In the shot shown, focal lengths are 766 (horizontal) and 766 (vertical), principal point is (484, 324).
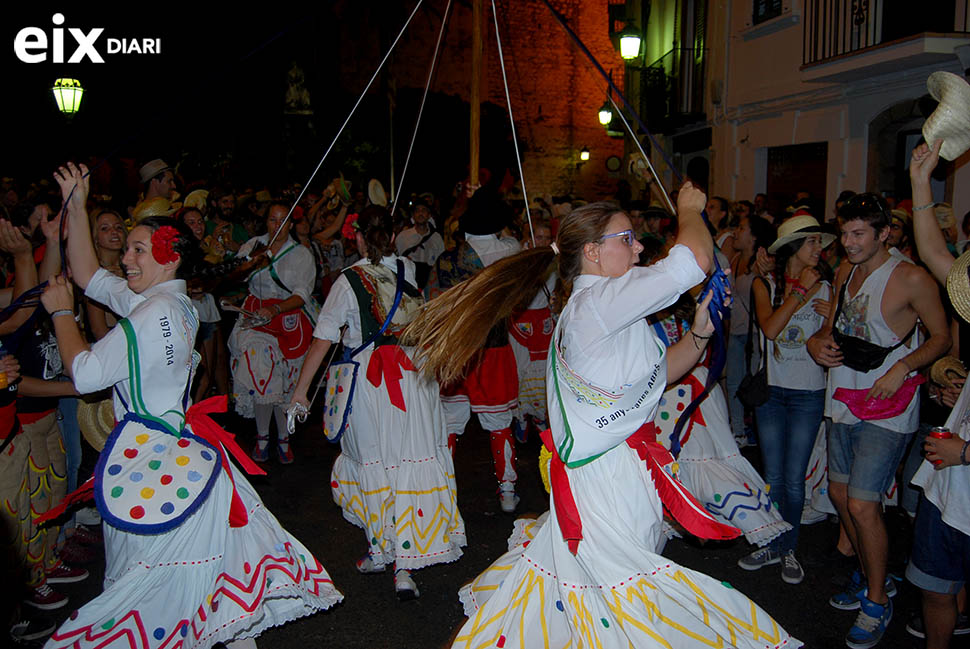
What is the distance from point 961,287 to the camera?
3.04m

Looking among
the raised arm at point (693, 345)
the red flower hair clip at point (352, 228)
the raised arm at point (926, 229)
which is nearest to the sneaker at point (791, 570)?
the raised arm at point (926, 229)

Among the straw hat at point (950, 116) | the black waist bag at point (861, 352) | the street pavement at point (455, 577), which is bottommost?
the street pavement at point (455, 577)

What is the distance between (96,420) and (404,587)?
2.24m

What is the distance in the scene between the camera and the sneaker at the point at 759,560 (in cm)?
475

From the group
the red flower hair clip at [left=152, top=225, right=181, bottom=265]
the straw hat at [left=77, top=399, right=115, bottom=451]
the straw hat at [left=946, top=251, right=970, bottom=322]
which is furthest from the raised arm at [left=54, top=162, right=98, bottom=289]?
the straw hat at [left=946, top=251, right=970, bottom=322]

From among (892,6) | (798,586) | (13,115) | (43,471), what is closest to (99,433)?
(43,471)

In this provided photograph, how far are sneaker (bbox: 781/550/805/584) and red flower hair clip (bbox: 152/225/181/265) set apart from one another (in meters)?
3.83

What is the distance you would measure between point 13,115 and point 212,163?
15.1 feet

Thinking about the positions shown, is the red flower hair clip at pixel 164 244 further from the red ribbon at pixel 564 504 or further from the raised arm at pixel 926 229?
the raised arm at pixel 926 229

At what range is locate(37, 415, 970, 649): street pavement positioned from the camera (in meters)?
4.04

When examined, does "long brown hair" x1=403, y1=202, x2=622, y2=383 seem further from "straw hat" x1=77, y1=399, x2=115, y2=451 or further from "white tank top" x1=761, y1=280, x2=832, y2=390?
"straw hat" x1=77, y1=399, x2=115, y2=451

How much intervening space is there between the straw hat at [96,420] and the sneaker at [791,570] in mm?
4244

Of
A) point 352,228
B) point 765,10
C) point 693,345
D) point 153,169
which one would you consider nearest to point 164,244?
point 352,228

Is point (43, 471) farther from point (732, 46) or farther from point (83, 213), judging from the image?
point (732, 46)
